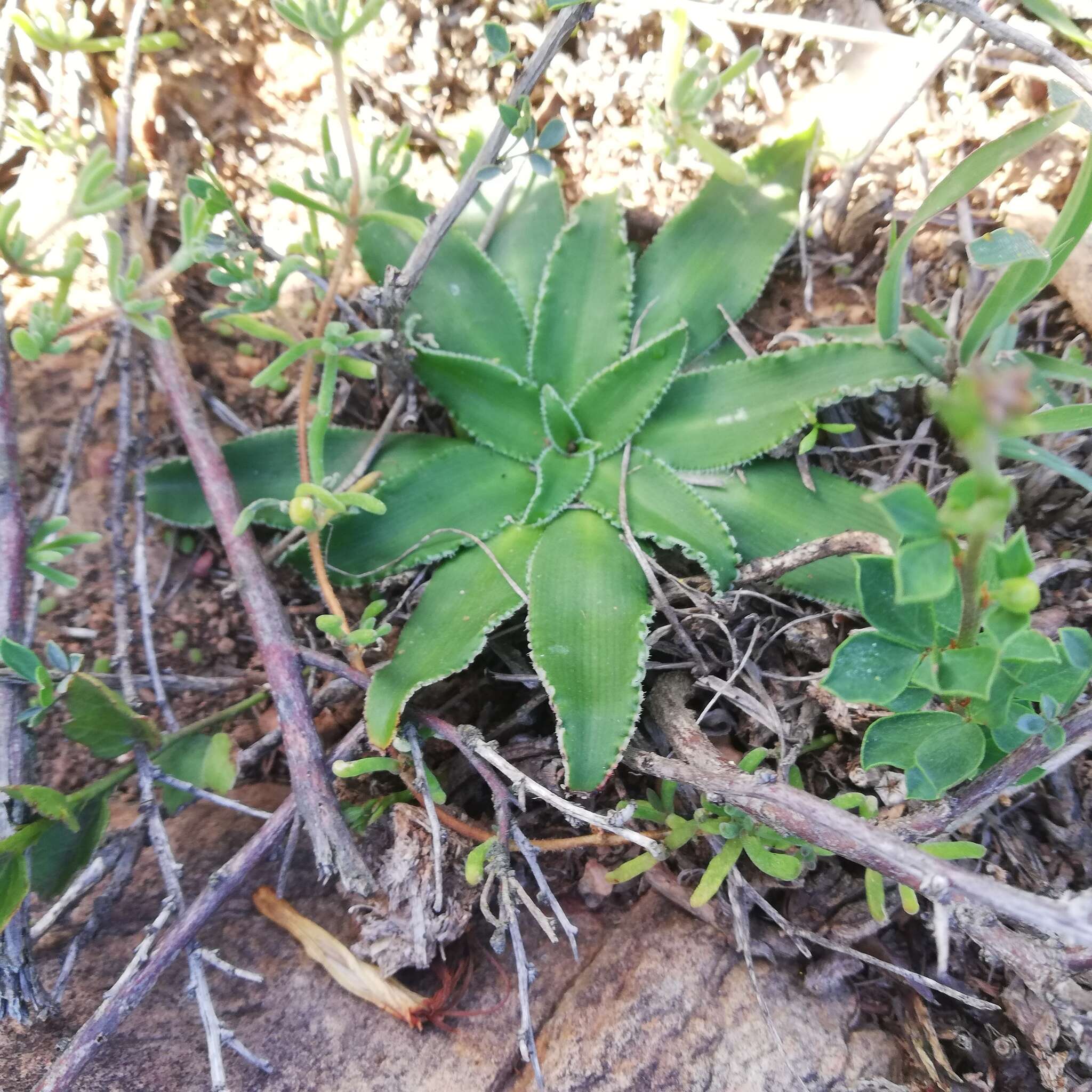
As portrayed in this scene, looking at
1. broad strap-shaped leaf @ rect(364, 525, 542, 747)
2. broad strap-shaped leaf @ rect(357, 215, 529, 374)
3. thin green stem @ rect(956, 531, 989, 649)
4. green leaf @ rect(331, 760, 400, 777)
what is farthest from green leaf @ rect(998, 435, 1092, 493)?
green leaf @ rect(331, 760, 400, 777)

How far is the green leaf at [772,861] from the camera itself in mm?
1275

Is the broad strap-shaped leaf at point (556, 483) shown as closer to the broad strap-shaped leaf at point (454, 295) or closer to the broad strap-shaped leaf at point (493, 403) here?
the broad strap-shaped leaf at point (493, 403)

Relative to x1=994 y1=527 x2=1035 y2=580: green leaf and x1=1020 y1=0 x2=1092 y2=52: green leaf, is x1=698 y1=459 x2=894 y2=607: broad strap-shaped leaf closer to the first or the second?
x1=994 y1=527 x2=1035 y2=580: green leaf

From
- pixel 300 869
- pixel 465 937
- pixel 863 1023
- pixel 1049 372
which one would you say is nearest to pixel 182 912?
pixel 300 869

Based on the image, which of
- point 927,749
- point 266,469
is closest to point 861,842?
point 927,749

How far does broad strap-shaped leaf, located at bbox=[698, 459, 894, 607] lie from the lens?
1.58m

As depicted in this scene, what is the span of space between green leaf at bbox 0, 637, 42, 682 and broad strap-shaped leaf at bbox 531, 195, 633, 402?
1181 mm

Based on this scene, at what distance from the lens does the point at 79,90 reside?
1.96 meters

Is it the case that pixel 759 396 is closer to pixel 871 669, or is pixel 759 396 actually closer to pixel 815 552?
pixel 815 552

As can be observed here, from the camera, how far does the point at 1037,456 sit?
4.87ft

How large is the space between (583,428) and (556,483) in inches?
6.2

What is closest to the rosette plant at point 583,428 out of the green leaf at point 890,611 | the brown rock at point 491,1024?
the green leaf at point 890,611

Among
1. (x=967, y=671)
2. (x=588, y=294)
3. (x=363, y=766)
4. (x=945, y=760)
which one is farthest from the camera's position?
(x=588, y=294)

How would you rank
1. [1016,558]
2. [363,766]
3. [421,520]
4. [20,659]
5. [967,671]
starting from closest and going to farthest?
[1016,558] → [967,671] → [20,659] → [363,766] → [421,520]
